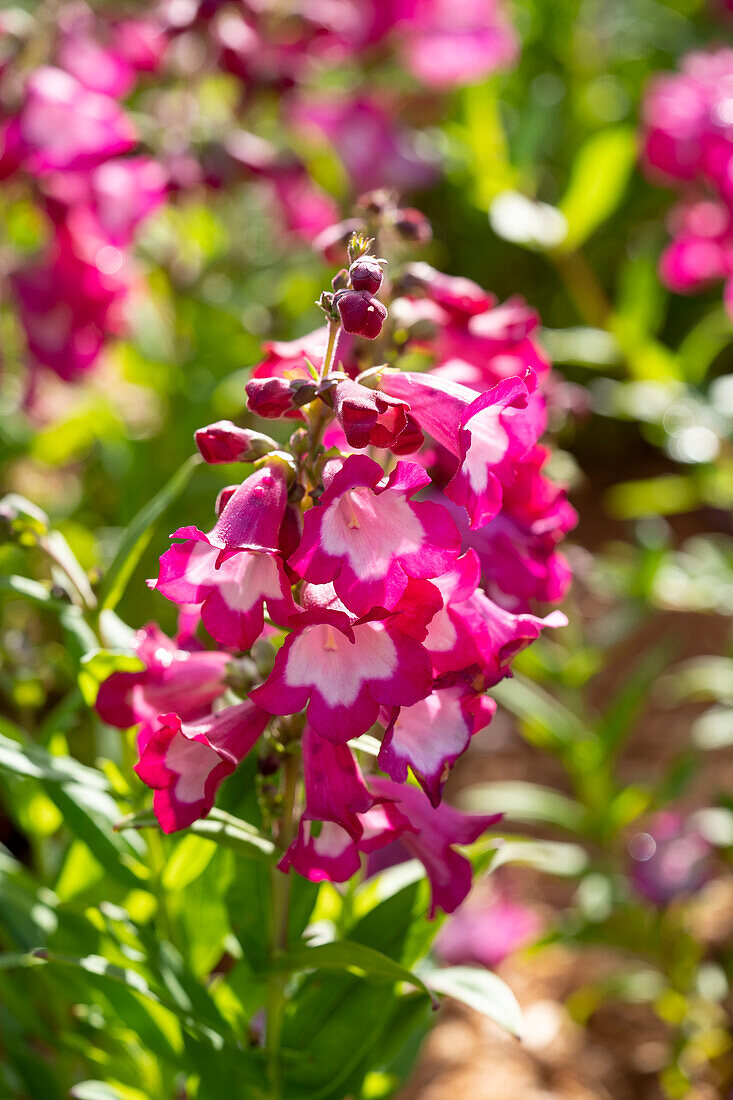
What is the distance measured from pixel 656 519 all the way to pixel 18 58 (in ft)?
5.01

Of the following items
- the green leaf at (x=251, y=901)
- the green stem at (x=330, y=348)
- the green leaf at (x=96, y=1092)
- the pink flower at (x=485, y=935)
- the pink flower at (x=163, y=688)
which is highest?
the green stem at (x=330, y=348)

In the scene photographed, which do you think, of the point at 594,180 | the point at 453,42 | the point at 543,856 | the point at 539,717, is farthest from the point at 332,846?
the point at 453,42

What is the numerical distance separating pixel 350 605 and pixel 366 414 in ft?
0.31

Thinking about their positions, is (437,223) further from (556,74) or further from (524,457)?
(524,457)

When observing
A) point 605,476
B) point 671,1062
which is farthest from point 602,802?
point 605,476

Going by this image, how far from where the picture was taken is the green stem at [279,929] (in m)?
0.67

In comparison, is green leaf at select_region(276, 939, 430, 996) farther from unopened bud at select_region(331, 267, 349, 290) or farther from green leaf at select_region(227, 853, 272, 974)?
unopened bud at select_region(331, 267, 349, 290)

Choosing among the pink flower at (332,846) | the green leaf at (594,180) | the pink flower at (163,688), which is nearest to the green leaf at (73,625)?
the pink flower at (163,688)

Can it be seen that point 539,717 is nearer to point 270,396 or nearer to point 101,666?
point 101,666

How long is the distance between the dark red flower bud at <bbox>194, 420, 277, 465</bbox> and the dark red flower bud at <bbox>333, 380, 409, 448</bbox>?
7cm

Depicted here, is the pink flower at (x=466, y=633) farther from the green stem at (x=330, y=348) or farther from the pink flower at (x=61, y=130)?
the pink flower at (x=61, y=130)

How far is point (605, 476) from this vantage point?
123 inches

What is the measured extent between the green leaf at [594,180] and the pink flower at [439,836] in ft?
3.63

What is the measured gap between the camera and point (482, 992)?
768 mm
